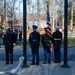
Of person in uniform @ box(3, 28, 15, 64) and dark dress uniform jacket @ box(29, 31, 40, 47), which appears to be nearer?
dark dress uniform jacket @ box(29, 31, 40, 47)

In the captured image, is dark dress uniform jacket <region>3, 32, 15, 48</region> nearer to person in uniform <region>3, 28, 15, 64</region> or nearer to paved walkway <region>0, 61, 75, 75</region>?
person in uniform <region>3, 28, 15, 64</region>

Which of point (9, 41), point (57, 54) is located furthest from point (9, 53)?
point (57, 54)

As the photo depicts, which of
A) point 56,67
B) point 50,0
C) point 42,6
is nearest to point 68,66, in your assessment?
point 56,67

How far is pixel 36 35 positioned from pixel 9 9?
43823mm

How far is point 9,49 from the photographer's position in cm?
1414

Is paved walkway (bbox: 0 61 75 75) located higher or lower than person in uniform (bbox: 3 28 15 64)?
lower

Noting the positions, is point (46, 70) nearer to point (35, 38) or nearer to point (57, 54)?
point (35, 38)

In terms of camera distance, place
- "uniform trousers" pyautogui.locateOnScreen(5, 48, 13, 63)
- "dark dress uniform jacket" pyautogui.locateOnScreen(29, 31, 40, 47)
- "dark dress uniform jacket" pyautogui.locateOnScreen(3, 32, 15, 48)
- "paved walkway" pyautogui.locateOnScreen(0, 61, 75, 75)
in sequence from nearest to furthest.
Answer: "paved walkway" pyautogui.locateOnScreen(0, 61, 75, 75) → "dark dress uniform jacket" pyautogui.locateOnScreen(29, 31, 40, 47) → "dark dress uniform jacket" pyautogui.locateOnScreen(3, 32, 15, 48) → "uniform trousers" pyautogui.locateOnScreen(5, 48, 13, 63)

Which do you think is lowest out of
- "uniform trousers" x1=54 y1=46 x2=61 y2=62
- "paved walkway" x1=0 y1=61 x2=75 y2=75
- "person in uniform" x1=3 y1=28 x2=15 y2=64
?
"paved walkway" x1=0 y1=61 x2=75 y2=75

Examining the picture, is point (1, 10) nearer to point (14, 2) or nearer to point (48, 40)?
point (14, 2)

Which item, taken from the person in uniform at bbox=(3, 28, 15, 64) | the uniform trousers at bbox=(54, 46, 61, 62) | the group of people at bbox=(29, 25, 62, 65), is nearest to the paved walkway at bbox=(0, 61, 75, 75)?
the group of people at bbox=(29, 25, 62, 65)

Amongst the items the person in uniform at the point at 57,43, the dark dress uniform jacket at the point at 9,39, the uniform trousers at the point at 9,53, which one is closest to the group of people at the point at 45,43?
the person in uniform at the point at 57,43

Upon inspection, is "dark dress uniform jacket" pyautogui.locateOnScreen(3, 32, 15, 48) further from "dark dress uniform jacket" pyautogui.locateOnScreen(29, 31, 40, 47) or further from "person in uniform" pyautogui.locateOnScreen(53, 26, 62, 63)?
"person in uniform" pyautogui.locateOnScreen(53, 26, 62, 63)

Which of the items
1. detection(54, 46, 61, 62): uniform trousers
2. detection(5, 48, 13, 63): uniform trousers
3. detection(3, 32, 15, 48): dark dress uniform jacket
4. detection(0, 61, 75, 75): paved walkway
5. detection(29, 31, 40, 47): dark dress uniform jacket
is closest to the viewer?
detection(0, 61, 75, 75): paved walkway
